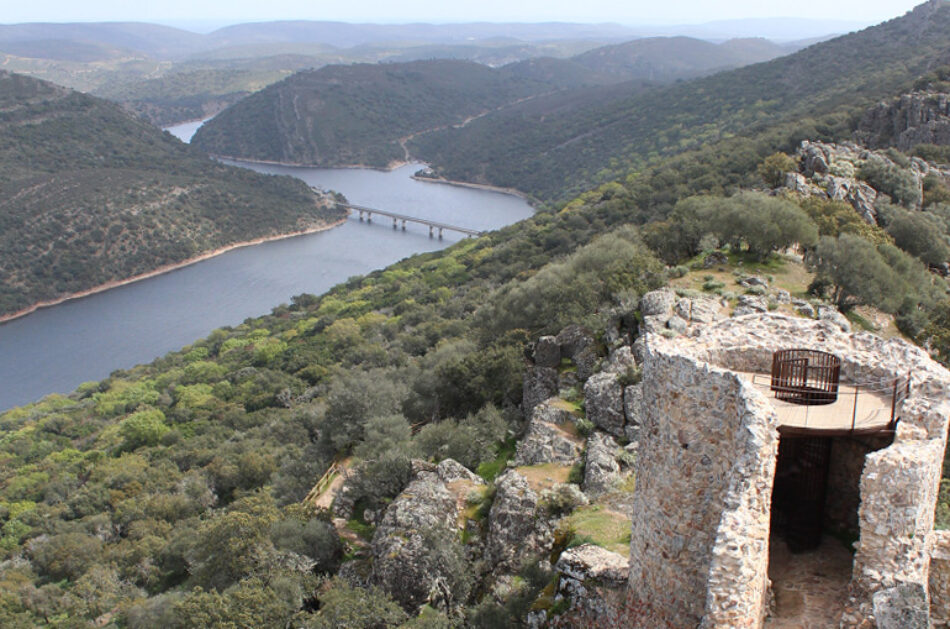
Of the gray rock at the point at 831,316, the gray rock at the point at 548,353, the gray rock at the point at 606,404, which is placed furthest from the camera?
the gray rock at the point at 548,353

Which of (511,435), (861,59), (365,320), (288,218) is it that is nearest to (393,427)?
(511,435)

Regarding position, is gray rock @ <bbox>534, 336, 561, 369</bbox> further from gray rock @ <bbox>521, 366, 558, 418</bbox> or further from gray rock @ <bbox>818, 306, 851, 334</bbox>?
gray rock @ <bbox>818, 306, 851, 334</bbox>

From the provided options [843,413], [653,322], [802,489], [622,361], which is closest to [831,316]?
[653,322]

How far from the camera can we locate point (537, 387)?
2039cm

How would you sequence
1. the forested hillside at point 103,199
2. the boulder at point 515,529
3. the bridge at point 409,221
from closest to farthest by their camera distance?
1. the boulder at point 515,529
2. the forested hillside at point 103,199
3. the bridge at point 409,221

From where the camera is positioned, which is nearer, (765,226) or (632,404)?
(632,404)

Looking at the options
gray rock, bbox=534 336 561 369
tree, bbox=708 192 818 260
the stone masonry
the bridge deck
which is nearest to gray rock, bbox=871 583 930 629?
the stone masonry

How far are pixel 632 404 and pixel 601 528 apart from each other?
4.28 metres

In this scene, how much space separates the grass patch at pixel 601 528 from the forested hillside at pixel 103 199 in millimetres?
87934

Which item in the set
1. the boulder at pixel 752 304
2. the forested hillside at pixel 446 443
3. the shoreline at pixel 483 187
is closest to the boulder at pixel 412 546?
the forested hillside at pixel 446 443

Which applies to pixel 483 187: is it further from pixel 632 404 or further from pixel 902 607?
pixel 902 607

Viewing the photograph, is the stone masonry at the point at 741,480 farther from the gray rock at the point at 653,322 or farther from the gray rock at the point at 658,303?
the gray rock at the point at 658,303

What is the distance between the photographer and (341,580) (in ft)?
47.3

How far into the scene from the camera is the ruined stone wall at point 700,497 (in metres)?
6.30
